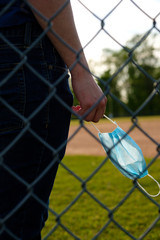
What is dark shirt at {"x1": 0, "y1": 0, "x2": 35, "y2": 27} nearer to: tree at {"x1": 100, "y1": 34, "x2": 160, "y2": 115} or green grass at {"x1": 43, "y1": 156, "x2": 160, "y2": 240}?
green grass at {"x1": 43, "y1": 156, "x2": 160, "y2": 240}

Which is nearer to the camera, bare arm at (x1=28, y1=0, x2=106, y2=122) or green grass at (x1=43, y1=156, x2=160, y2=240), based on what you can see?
bare arm at (x1=28, y1=0, x2=106, y2=122)

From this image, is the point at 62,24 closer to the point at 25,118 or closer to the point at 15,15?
the point at 15,15

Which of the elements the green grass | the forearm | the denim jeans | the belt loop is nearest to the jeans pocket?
the denim jeans

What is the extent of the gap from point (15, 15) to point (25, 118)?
436mm

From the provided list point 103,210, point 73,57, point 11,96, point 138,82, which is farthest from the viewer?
point 138,82

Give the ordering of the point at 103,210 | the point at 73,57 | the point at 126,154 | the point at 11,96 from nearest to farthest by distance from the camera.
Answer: the point at 11,96 → the point at 73,57 → the point at 126,154 → the point at 103,210

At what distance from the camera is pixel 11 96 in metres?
1.30

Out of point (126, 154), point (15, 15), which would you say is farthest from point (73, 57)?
point (126, 154)

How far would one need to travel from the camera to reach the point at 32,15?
136 centimetres

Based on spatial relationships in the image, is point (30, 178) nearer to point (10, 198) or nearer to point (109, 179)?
point (10, 198)

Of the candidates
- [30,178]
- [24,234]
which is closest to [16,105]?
[30,178]

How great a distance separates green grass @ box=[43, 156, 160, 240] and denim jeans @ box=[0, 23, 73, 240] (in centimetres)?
71

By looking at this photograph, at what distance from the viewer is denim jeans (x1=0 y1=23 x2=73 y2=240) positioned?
1.30 metres

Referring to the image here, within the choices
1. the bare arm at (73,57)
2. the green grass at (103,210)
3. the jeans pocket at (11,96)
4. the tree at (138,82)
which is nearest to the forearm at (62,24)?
the bare arm at (73,57)
